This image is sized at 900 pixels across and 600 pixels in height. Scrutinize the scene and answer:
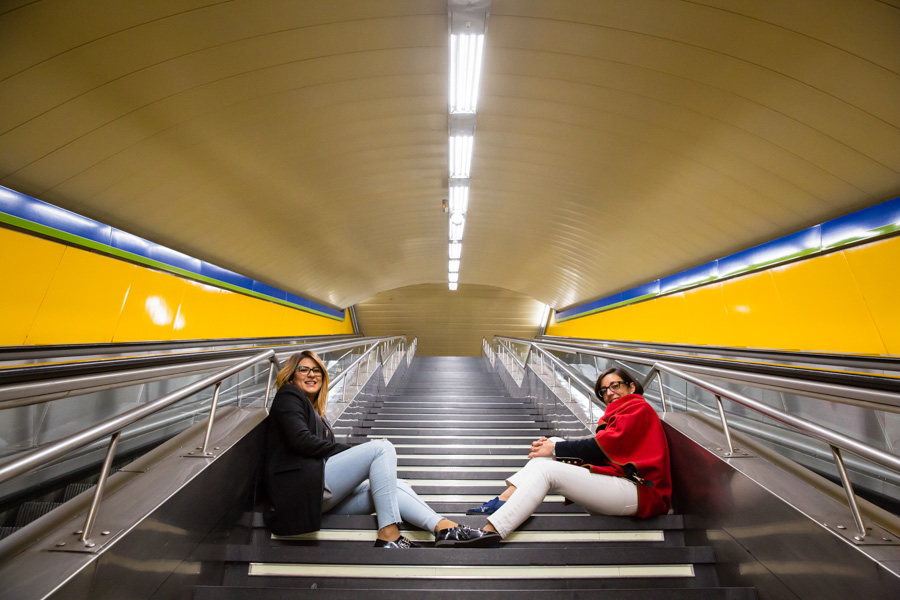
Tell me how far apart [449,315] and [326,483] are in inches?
795

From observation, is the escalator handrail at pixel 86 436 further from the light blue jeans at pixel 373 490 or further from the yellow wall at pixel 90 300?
the yellow wall at pixel 90 300

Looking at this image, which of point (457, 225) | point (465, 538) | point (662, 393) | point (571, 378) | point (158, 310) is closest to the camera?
point (465, 538)

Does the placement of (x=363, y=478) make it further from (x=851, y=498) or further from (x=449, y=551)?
(x=851, y=498)

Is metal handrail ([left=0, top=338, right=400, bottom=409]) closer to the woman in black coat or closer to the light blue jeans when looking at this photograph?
the woman in black coat

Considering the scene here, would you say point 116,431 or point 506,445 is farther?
point 506,445

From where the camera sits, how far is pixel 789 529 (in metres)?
1.82

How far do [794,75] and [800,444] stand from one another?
3.20 meters

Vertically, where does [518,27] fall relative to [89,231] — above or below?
above

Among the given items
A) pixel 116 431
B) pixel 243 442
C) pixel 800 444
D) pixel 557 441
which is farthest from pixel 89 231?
pixel 800 444

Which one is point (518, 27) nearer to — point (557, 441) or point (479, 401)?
point (557, 441)

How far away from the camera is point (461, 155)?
6.89 metres

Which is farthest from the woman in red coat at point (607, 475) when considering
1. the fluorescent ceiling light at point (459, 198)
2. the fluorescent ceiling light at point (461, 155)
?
the fluorescent ceiling light at point (459, 198)

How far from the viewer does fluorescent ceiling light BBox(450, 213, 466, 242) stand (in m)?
9.79

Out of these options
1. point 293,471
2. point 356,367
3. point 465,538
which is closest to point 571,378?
point 356,367
